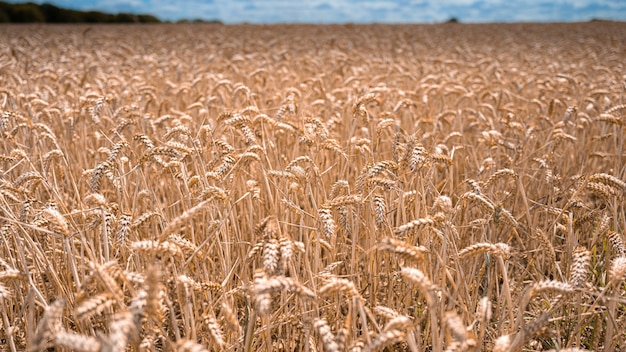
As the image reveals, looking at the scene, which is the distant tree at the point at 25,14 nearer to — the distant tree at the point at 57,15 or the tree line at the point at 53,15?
the tree line at the point at 53,15

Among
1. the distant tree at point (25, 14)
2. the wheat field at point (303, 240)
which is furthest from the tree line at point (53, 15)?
the wheat field at point (303, 240)

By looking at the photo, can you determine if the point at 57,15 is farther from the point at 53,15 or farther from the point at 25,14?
the point at 25,14

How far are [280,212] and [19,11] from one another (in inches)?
1579

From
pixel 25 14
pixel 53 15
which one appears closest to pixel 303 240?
pixel 25 14

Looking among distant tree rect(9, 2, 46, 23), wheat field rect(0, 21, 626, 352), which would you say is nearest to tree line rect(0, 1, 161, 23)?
distant tree rect(9, 2, 46, 23)

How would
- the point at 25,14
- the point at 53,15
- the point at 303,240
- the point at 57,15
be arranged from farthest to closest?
the point at 53,15 < the point at 57,15 < the point at 25,14 < the point at 303,240

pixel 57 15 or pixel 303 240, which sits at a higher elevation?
pixel 57 15

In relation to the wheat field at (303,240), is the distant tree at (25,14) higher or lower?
higher

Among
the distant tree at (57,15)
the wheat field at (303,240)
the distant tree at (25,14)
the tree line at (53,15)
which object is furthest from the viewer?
the distant tree at (57,15)

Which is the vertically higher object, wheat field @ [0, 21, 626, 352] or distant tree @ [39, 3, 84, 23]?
distant tree @ [39, 3, 84, 23]

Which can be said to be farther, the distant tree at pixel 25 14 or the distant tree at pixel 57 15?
the distant tree at pixel 57 15

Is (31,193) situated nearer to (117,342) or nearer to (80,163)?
(80,163)

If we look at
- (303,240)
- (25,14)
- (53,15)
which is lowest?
(303,240)

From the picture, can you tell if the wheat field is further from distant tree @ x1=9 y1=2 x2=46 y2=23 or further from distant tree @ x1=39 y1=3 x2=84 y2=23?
distant tree @ x1=39 y1=3 x2=84 y2=23
